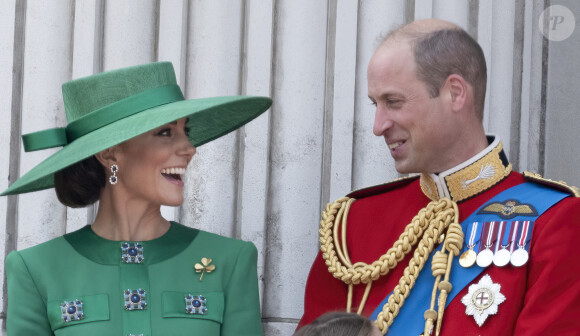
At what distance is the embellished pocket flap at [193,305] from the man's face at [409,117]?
0.60 m

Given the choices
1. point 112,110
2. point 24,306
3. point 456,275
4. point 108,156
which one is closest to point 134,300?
point 24,306

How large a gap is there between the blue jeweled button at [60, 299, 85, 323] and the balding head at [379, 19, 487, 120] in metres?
1.05

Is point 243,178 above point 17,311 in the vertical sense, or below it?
above

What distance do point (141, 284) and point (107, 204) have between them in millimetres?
247

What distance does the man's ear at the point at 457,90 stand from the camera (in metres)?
2.76

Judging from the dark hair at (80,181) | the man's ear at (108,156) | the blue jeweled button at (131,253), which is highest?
the man's ear at (108,156)

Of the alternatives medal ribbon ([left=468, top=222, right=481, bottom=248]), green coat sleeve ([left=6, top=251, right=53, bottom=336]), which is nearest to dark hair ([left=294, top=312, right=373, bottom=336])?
medal ribbon ([left=468, top=222, right=481, bottom=248])

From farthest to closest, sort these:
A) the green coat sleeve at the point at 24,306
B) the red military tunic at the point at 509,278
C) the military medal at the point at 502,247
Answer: the green coat sleeve at the point at 24,306, the military medal at the point at 502,247, the red military tunic at the point at 509,278

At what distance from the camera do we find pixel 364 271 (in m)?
2.78

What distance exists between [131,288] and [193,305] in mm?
167

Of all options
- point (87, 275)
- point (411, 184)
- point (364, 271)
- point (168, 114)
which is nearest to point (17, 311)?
point (87, 275)

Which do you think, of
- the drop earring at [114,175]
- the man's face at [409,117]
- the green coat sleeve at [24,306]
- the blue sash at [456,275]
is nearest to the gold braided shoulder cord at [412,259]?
the blue sash at [456,275]

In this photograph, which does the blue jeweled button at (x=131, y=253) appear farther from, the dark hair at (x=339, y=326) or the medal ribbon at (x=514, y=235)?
the medal ribbon at (x=514, y=235)

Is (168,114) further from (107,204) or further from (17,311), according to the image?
(17,311)
